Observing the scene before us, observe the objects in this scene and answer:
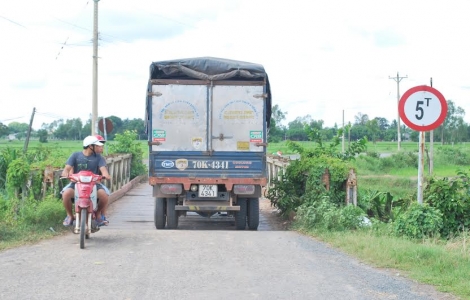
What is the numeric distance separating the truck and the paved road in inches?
76.2

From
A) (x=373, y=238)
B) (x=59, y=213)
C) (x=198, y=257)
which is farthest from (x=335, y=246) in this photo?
(x=59, y=213)

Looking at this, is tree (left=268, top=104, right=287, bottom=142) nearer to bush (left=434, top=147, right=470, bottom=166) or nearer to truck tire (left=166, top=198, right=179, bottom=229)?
truck tire (left=166, top=198, right=179, bottom=229)

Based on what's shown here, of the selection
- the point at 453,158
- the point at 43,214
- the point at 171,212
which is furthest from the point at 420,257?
the point at 453,158

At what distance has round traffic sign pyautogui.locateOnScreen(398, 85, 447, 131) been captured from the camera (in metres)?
9.52

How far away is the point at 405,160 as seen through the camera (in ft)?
150

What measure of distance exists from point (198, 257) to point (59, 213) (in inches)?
153

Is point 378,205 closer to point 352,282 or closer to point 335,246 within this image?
point 335,246

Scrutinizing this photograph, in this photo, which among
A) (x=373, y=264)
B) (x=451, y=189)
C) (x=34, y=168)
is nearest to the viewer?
(x=373, y=264)

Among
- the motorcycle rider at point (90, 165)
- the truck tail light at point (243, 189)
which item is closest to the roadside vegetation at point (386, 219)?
the truck tail light at point (243, 189)

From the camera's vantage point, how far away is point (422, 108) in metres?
9.58

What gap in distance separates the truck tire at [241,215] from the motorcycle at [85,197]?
12.4 ft

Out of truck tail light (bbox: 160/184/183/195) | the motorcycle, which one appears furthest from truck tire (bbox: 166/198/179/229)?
the motorcycle

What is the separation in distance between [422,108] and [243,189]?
12.9 ft

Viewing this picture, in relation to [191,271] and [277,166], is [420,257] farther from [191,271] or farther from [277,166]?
[277,166]
